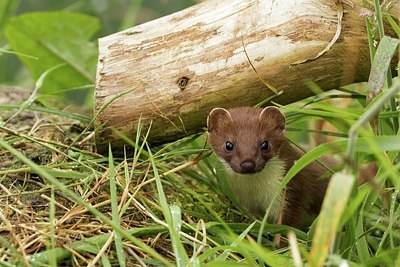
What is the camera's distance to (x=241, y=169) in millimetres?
3846

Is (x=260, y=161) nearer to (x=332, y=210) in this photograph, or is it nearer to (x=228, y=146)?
(x=228, y=146)

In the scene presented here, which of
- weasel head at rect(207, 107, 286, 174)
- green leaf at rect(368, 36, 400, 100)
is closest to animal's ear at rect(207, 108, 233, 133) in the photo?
weasel head at rect(207, 107, 286, 174)

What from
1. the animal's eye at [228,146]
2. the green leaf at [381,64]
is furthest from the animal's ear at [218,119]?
the green leaf at [381,64]

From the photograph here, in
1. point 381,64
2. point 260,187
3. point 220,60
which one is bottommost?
point 260,187

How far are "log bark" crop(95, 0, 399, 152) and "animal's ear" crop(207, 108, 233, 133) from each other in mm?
95

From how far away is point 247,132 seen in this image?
391 centimetres

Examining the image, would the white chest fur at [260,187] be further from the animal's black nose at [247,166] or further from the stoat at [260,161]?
the animal's black nose at [247,166]

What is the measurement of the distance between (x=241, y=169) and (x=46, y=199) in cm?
96

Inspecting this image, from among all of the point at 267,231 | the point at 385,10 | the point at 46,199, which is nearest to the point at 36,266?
the point at 46,199

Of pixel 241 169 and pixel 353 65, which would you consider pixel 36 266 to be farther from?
pixel 353 65

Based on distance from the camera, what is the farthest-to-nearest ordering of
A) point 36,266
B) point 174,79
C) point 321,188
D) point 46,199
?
1. point 321,188
2. point 174,79
3. point 46,199
4. point 36,266

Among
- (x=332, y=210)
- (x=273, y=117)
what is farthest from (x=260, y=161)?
(x=332, y=210)

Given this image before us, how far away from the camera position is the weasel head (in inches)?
152

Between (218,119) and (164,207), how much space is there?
0.95m
